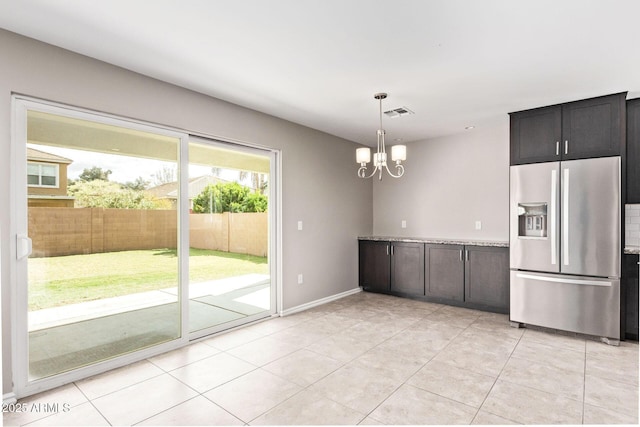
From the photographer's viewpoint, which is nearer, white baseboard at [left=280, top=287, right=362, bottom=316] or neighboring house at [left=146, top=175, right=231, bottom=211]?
neighboring house at [left=146, top=175, right=231, bottom=211]

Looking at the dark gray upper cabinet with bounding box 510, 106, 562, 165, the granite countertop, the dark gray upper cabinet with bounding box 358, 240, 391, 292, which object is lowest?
the dark gray upper cabinet with bounding box 358, 240, 391, 292

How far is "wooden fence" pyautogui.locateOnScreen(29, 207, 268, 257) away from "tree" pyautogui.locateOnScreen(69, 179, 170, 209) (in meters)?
0.05

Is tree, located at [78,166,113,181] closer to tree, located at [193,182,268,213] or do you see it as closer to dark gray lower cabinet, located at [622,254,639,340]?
tree, located at [193,182,268,213]

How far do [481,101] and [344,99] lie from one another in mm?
1492

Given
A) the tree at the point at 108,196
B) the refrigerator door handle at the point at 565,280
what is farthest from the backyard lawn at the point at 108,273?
the refrigerator door handle at the point at 565,280

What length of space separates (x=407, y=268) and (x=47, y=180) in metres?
4.38

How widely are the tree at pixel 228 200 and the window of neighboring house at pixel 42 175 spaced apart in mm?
1187

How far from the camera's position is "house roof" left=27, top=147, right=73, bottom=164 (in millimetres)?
2492

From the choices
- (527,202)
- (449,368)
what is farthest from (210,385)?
(527,202)

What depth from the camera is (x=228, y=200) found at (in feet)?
12.7

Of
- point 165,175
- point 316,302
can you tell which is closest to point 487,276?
point 316,302

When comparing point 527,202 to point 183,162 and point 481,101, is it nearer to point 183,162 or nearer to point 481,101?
point 481,101

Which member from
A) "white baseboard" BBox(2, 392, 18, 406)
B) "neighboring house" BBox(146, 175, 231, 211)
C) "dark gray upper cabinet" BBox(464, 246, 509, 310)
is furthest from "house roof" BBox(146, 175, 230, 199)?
"dark gray upper cabinet" BBox(464, 246, 509, 310)

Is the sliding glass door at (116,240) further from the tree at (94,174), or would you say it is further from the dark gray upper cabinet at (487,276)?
the dark gray upper cabinet at (487,276)
